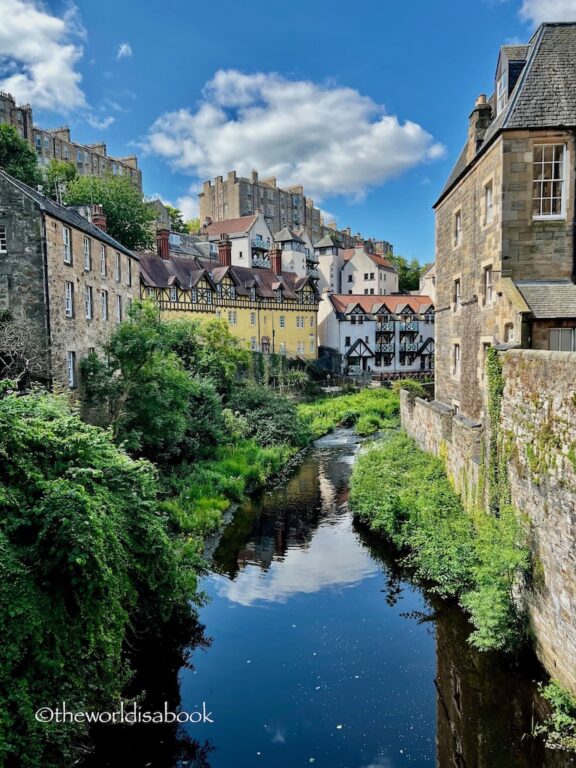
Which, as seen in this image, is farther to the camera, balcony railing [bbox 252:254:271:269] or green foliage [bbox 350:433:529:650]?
balcony railing [bbox 252:254:271:269]

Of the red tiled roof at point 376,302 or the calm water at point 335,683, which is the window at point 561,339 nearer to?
the calm water at point 335,683

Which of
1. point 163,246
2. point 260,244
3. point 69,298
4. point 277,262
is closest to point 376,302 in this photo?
point 277,262

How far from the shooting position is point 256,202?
87.8 meters

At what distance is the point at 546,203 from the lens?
13758mm

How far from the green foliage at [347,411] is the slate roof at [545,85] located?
21.5 m

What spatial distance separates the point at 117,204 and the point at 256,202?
43.5 metres

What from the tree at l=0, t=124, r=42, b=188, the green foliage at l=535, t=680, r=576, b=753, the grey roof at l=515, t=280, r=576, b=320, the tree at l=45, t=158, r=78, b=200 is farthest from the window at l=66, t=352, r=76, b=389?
the tree at l=45, t=158, r=78, b=200

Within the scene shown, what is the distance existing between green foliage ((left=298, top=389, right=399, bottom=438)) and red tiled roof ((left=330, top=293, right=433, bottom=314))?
49.7 ft

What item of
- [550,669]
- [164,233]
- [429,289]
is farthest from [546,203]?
[429,289]

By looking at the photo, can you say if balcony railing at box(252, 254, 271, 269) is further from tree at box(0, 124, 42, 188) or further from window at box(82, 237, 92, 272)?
window at box(82, 237, 92, 272)

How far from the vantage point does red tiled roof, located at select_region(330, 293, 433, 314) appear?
55.6 metres

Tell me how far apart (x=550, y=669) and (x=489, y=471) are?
423 centimetres

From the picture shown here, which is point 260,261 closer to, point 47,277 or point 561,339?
point 47,277

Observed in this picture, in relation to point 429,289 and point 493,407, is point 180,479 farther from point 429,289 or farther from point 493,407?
point 429,289
